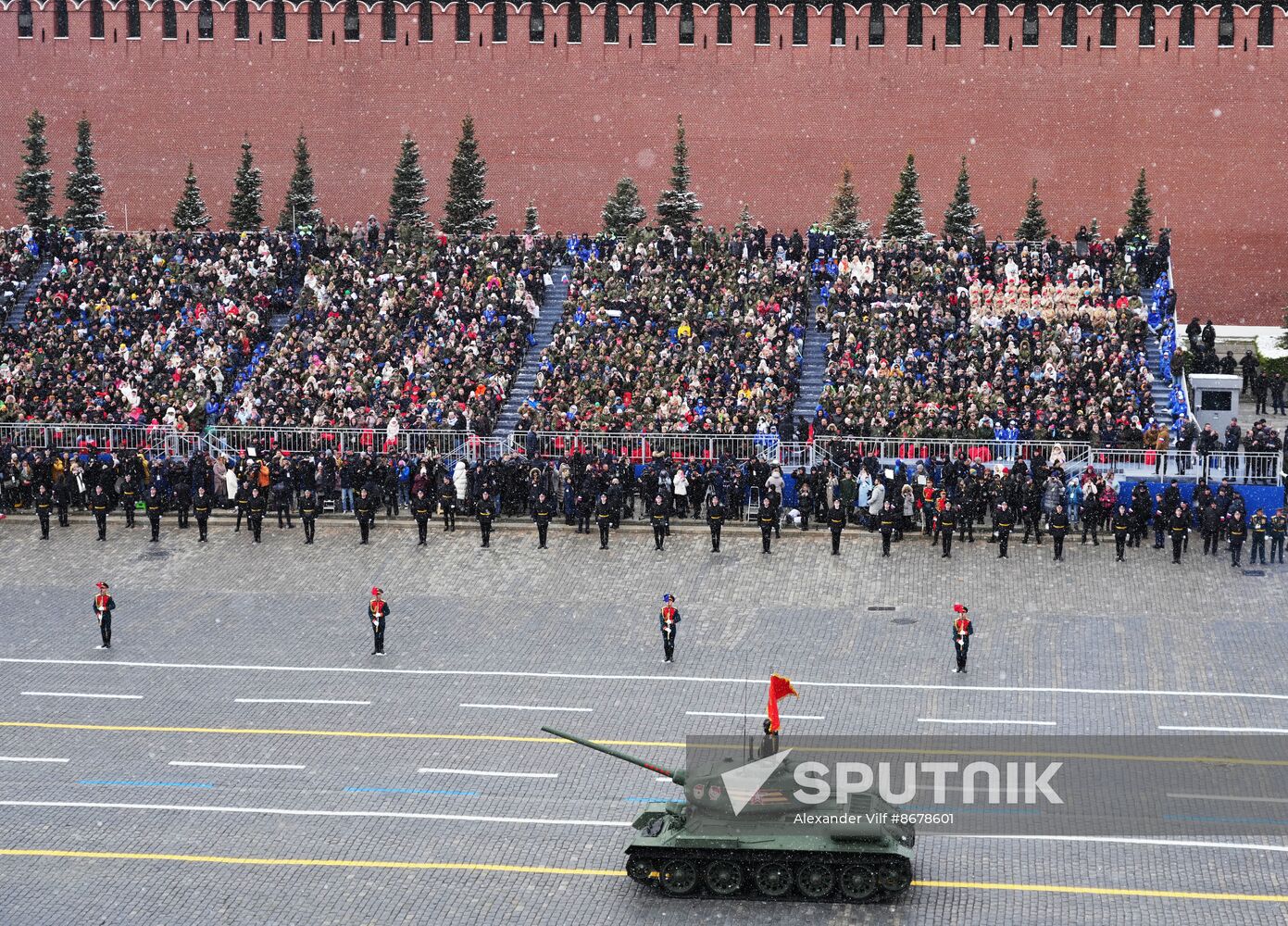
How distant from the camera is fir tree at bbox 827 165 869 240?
194 feet

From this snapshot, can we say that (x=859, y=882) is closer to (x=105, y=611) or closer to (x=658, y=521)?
(x=105, y=611)

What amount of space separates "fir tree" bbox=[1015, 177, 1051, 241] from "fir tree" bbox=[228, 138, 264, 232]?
2170cm

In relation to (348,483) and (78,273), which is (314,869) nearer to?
(348,483)

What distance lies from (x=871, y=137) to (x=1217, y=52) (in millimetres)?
10098

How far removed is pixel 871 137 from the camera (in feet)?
204

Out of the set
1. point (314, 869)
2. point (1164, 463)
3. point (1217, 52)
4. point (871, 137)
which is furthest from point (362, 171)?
point (314, 869)

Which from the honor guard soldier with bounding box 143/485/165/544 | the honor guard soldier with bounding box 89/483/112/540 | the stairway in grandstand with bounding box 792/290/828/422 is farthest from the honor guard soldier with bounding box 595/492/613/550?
the honor guard soldier with bounding box 89/483/112/540

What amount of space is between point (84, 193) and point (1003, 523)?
33.4 m

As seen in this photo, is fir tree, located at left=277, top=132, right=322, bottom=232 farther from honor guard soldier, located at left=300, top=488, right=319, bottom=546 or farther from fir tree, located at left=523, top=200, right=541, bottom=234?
honor guard soldier, located at left=300, top=488, right=319, bottom=546

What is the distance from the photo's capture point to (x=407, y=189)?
59844 mm

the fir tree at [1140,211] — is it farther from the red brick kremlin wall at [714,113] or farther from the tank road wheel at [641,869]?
the tank road wheel at [641,869]

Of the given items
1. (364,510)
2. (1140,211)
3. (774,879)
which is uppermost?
(1140,211)

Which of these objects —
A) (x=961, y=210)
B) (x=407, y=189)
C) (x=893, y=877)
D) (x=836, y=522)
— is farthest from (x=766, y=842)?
(x=407, y=189)

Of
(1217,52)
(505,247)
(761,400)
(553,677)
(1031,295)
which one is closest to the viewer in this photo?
(553,677)
